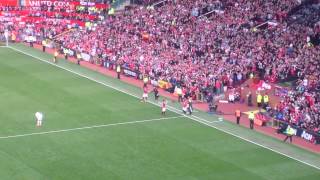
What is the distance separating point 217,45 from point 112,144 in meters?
23.1

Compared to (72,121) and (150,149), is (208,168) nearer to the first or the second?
(150,149)

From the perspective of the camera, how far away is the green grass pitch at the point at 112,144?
1443 inches

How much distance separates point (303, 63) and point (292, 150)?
13.7 m

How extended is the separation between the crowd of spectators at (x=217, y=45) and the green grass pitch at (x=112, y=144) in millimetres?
5967

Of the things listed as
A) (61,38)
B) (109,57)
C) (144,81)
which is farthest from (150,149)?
(61,38)

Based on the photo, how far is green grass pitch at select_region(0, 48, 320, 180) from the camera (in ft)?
120

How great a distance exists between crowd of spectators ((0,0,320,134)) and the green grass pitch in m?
5.97

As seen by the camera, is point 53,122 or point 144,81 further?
point 144,81

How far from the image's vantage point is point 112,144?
41.1 meters

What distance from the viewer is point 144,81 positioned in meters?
55.2

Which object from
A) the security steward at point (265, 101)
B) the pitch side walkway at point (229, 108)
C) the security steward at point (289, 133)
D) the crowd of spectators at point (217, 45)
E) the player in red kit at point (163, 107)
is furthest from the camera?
the crowd of spectators at point (217, 45)
